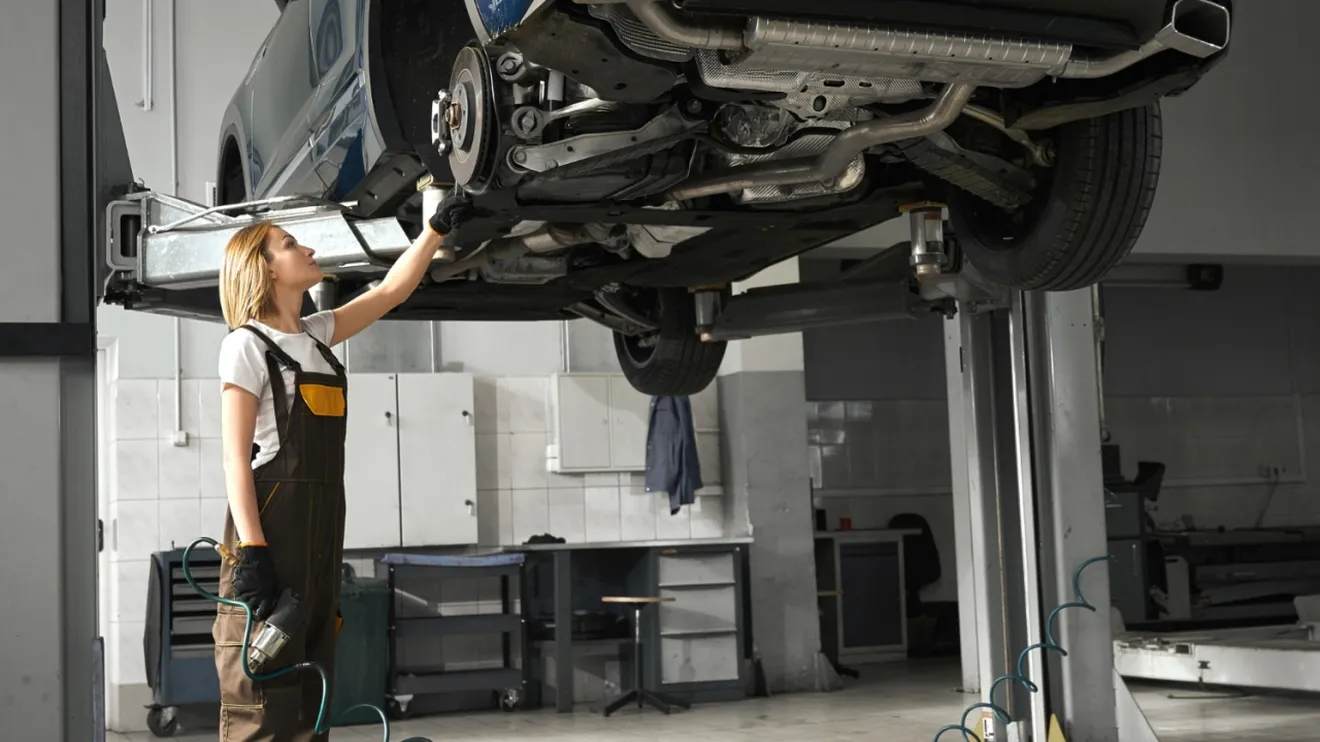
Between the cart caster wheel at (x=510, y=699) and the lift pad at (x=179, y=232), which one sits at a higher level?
the lift pad at (x=179, y=232)

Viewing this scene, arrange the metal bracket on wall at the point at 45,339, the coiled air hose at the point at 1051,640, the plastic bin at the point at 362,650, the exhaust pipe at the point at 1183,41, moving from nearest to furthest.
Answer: the exhaust pipe at the point at 1183,41 → the metal bracket on wall at the point at 45,339 → the coiled air hose at the point at 1051,640 → the plastic bin at the point at 362,650

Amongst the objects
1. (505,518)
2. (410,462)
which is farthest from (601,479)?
(410,462)

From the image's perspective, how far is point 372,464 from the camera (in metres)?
7.36

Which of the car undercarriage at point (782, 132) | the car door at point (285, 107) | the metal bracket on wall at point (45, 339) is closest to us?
the car undercarriage at point (782, 132)

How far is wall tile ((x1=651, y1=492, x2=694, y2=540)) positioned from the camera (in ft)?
26.6

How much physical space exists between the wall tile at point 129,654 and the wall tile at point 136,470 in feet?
2.18

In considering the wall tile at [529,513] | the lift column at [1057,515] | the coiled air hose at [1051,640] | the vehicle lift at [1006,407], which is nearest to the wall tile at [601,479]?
the wall tile at [529,513]

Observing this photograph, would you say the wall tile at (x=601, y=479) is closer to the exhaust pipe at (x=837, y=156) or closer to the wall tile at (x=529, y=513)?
the wall tile at (x=529, y=513)

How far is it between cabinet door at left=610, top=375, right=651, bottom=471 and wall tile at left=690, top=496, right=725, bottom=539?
0.51 metres

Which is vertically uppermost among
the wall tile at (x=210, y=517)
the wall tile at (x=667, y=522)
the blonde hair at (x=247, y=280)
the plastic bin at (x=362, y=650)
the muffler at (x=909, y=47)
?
the muffler at (x=909, y=47)

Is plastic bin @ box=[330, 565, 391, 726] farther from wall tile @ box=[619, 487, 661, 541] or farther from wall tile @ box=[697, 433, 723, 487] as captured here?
wall tile @ box=[697, 433, 723, 487]

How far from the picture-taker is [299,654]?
96.8 inches

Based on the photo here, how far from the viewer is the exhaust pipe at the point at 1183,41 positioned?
2.26 m

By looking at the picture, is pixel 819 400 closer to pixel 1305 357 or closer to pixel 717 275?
pixel 1305 357
